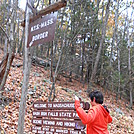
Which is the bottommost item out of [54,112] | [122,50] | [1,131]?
[1,131]

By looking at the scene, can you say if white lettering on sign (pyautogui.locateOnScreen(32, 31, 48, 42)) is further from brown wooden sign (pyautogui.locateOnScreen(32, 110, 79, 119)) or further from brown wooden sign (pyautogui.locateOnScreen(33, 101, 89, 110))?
brown wooden sign (pyautogui.locateOnScreen(32, 110, 79, 119))

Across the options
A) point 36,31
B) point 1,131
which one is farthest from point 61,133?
point 36,31

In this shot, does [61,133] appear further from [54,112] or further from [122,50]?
[122,50]

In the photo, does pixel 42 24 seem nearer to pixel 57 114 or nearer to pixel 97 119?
pixel 97 119

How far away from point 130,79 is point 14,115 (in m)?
13.4

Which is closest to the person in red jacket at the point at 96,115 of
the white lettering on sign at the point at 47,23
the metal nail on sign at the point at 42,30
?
the metal nail on sign at the point at 42,30

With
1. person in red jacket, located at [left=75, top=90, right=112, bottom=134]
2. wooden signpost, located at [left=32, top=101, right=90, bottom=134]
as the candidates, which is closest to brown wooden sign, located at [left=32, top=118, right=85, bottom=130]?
wooden signpost, located at [left=32, top=101, right=90, bottom=134]

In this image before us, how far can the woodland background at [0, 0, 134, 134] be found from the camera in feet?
20.6

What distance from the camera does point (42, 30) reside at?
3.30 m

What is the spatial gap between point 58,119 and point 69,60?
1021 cm

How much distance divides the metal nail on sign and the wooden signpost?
1633 mm

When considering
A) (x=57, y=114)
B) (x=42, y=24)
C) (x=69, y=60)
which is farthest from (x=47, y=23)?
(x=69, y=60)

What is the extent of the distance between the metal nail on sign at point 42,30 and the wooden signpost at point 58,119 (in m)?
1.63

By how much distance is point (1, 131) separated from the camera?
4859 mm
